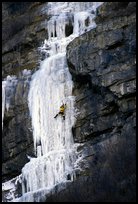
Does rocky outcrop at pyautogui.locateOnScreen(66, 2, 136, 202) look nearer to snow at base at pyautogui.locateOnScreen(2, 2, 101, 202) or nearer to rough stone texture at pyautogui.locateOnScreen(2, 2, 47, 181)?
snow at base at pyautogui.locateOnScreen(2, 2, 101, 202)

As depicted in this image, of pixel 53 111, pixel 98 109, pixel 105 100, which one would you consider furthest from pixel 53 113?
pixel 105 100

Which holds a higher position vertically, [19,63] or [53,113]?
[19,63]

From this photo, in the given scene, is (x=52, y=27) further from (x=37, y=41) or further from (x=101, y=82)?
(x=101, y=82)

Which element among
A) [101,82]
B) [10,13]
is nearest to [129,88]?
[101,82]

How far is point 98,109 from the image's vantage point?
109 ft

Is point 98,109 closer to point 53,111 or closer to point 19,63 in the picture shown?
point 53,111

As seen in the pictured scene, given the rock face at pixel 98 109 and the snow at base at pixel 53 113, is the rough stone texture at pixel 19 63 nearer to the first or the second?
the rock face at pixel 98 109

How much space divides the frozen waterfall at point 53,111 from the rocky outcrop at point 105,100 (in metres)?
0.60

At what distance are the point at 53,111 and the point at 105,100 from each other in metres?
3.08

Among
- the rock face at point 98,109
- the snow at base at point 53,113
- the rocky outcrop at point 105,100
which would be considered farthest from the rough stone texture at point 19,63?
the rocky outcrop at point 105,100

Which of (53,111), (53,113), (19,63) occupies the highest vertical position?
(19,63)

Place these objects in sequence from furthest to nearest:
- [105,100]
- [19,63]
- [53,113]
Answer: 1. [19,63]
2. [53,113]
3. [105,100]

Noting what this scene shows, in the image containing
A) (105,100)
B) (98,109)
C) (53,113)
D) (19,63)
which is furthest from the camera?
(19,63)

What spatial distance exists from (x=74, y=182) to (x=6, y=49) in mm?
12952
